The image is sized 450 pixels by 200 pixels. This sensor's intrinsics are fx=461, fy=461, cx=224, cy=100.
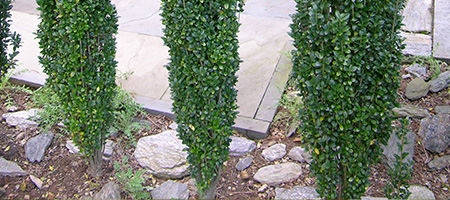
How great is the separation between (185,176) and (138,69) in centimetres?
191

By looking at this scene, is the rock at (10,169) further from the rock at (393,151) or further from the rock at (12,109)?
the rock at (393,151)

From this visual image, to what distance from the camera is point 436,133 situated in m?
4.29

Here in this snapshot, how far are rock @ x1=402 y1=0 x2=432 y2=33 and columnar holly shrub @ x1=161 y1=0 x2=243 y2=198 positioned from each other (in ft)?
13.1

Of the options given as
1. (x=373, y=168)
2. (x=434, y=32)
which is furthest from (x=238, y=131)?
(x=434, y=32)

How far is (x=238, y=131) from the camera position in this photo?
182 inches

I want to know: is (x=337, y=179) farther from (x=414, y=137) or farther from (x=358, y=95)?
(x=414, y=137)

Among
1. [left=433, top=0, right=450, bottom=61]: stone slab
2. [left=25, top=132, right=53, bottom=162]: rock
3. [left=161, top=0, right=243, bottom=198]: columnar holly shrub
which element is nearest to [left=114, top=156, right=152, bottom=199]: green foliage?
[left=161, top=0, right=243, bottom=198]: columnar holly shrub

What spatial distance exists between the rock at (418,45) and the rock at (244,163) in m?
2.75

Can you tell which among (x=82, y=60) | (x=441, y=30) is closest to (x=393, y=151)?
(x=82, y=60)

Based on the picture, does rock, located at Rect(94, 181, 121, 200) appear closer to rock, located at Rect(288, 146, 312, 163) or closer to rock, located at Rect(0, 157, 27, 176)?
rock, located at Rect(0, 157, 27, 176)

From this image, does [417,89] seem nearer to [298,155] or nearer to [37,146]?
[298,155]

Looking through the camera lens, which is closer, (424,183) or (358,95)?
(358,95)

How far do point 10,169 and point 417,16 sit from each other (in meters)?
5.70

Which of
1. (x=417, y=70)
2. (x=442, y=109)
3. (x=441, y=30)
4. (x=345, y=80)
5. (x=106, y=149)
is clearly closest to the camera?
(x=345, y=80)
